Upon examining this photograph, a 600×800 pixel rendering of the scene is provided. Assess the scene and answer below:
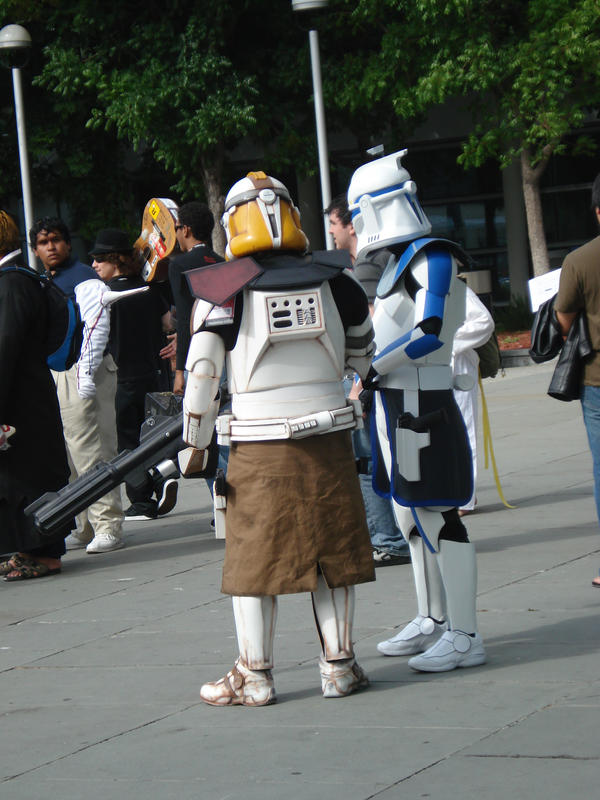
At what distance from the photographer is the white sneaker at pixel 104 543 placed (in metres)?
8.43

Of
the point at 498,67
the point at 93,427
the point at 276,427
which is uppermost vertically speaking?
the point at 498,67

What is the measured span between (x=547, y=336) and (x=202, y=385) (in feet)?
6.74

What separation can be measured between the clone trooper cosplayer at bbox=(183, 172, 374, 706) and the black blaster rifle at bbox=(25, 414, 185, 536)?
2700mm

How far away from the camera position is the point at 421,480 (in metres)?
4.92

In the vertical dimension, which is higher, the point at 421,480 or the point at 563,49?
the point at 563,49

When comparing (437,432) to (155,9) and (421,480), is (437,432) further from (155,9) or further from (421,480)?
(155,9)

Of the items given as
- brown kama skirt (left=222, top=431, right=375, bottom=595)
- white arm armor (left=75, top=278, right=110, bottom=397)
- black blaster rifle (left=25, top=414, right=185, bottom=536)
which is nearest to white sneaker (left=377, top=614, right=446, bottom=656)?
brown kama skirt (left=222, top=431, right=375, bottom=595)

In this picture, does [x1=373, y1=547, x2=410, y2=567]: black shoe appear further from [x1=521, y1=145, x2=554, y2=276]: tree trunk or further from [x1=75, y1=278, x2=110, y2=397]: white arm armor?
[x1=521, y1=145, x2=554, y2=276]: tree trunk

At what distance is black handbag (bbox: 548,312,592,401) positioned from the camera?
585 centimetres

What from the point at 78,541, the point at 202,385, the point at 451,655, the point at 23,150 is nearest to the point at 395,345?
the point at 202,385

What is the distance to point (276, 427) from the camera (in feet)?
14.9

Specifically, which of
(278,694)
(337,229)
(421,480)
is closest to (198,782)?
(278,694)

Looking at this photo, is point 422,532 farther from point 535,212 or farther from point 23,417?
point 535,212

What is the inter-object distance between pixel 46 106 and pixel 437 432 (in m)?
23.4
